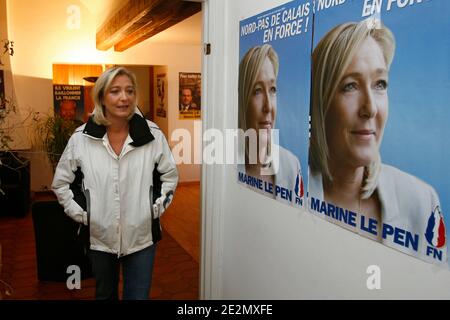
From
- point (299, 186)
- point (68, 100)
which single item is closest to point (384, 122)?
point (299, 186)

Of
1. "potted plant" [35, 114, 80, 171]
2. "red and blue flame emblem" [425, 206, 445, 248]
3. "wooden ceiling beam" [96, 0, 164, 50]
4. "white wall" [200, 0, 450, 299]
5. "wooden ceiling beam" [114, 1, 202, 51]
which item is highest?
"wooden ceiling beam" [96, 0, 164, 50]

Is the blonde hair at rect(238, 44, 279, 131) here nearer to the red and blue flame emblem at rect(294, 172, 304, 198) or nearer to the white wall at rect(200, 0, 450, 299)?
the white wall at rect(200, 0, 450, 299)

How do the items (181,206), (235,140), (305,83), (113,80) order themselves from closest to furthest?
(305,83), (113,80), (235,140), (181,206)

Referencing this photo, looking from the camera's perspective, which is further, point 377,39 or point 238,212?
point 238,212

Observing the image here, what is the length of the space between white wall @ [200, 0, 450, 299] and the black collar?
1.78 ft

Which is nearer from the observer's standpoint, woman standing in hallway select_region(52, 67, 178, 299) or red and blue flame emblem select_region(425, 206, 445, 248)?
red and blue flame emblem select_region(425, 206, 445, 248)

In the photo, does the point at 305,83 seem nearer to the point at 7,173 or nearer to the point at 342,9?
the point at 342,9

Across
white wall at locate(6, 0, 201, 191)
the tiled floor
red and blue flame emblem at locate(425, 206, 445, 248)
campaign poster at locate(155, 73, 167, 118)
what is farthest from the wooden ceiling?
red and blue flame emblem at locate(425, 206, 445, 248)

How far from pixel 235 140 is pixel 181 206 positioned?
4.02 metres

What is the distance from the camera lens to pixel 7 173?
5.50m

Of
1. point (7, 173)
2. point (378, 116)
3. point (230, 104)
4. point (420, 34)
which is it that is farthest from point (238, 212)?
point (7, 173)

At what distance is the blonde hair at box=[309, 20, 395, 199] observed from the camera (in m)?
1.33

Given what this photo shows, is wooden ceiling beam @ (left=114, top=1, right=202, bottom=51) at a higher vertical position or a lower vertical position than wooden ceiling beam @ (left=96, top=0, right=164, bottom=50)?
lower

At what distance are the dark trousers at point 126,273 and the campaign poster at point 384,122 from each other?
38.6 inches
